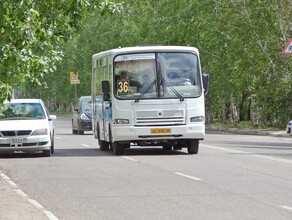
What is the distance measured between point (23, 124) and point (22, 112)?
47.7 inches

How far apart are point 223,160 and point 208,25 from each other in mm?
30907

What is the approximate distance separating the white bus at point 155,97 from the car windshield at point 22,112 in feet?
6.28

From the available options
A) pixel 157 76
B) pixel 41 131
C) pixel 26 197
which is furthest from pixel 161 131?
pixel 26 197

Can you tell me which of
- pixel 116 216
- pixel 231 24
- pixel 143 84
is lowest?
pixel 116 216

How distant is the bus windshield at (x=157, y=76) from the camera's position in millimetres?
27953

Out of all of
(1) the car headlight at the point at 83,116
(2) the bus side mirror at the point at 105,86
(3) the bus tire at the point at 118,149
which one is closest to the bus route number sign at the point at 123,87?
(2) the bus side mirror at the point at 105,86

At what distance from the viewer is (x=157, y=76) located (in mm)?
A: 28172

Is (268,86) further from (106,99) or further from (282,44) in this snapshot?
(106,99)

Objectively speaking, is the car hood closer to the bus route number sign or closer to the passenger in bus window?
the bus route number sign

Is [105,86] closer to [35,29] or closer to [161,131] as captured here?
[161,131]

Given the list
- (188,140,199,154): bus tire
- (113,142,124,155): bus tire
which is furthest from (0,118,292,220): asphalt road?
(188,140,199,154): bus tire

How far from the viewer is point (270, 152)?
29.5 metres

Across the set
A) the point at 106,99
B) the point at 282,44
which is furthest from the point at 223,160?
the point at 282,44

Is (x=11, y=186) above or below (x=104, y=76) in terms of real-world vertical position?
below
